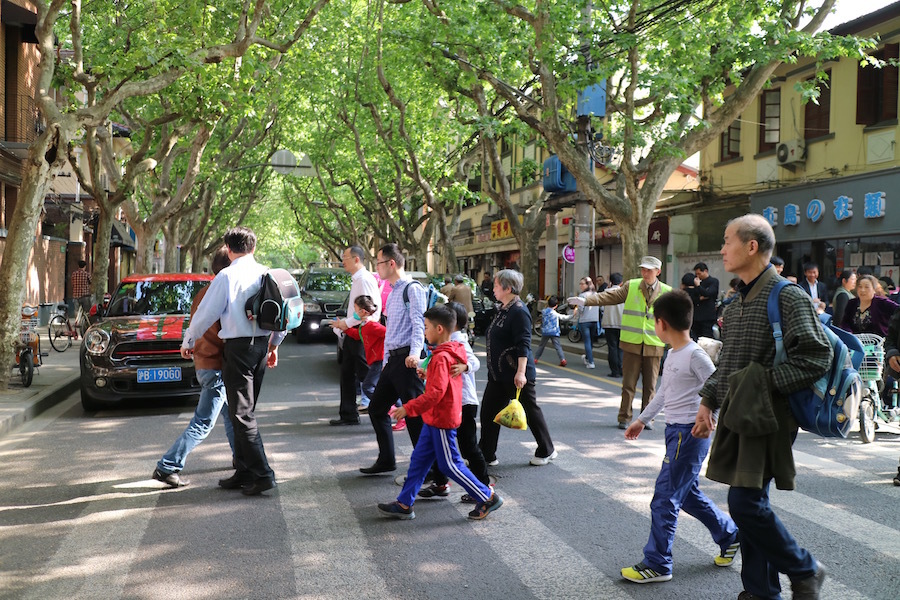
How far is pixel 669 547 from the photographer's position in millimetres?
4375

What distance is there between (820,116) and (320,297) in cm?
1207

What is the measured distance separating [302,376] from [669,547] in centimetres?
942

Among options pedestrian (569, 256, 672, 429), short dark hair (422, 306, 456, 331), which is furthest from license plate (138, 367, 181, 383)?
short dark hair (422, 306, 456, 331)

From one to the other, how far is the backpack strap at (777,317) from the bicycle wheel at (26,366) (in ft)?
32.5

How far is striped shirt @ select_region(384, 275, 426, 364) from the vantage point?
263 inches

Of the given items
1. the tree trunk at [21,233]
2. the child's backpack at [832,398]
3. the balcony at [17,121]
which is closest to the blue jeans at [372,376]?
the tree trunk at [21,233]

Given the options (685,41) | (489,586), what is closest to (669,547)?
(489,586)

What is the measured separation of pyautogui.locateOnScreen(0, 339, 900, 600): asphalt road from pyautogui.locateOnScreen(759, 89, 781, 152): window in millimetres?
14401

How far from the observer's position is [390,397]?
6570 mm

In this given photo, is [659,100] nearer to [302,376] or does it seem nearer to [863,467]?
[302,376]

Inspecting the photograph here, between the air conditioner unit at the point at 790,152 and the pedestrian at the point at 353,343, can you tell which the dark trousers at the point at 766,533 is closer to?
the pedestrian at the point at 353,343

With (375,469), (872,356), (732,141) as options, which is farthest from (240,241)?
(732,141)

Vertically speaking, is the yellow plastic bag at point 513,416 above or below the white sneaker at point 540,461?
above

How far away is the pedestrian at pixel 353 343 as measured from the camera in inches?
344
